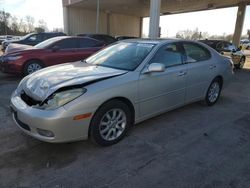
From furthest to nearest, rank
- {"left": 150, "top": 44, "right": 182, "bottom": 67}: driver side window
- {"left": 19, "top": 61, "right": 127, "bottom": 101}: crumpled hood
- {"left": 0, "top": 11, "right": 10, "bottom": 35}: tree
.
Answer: {"left": 0, "top": 11, "right": 10, "bottom": 35}: tree < {"left": 150, "top": 44, "right": 182, "bottom": 67}: driver side window < {"left": 19, "top": 61, "right": 127, "bottom": 101}: crumpled hood

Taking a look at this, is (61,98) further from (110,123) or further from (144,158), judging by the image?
(144,158)

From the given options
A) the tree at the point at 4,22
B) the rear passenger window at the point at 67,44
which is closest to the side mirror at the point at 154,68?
the rear passenger window at the point at 67,44

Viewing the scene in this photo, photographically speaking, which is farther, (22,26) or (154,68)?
(22,26)

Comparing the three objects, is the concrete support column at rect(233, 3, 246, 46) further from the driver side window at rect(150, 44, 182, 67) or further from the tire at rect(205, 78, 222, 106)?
the driver side window at rect(150, 44, 182, 67)

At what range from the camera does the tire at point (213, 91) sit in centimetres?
473

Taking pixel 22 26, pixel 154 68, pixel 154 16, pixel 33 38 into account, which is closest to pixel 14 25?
pixel 22 26

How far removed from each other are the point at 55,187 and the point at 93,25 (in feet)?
76.5

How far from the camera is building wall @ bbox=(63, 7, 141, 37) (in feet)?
68.9

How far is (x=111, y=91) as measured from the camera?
110 inches

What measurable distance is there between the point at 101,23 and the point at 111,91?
23.3 meters

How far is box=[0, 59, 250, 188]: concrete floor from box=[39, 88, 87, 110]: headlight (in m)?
0.69

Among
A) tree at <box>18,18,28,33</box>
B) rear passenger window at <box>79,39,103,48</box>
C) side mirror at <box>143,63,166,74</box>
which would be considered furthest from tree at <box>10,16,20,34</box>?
side mirror at <box>143,63,166,74</box>

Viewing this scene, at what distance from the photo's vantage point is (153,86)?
11.0 ft

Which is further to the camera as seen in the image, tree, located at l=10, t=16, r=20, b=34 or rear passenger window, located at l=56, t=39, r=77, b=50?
tree, located at l=10, t=16, r=20, b=34
